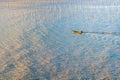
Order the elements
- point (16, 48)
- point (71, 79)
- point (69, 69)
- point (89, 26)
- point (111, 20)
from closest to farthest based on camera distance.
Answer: point (71, 79)
point (69, 69)
point (16, 48)
point (89, 26)
point (111, 20)

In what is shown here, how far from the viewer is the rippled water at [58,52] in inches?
455

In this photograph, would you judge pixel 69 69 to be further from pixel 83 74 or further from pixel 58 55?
pixel 58 55

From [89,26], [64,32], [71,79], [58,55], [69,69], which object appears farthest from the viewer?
[89,26]

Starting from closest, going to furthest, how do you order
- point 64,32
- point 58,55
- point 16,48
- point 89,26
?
point 58,55
point 16,48
point 64,32
point 89,26

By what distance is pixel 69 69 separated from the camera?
12.0m

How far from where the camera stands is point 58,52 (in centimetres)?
1455

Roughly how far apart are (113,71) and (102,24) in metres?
10.3

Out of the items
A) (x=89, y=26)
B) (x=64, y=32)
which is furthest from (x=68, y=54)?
(x=89, y=26)

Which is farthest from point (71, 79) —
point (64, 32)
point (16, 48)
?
point (64, 32)

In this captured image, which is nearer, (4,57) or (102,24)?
(4,57)

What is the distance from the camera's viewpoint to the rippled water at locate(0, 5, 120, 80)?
11547 millimetres

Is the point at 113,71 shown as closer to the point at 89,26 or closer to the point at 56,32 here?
the point at 56,32

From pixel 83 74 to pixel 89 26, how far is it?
992 centimetres

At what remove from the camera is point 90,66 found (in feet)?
40.3
